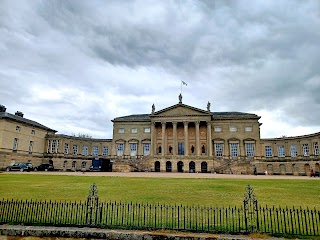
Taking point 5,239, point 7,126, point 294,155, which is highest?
point 7,126

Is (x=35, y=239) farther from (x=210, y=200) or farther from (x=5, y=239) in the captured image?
(x=210, y=200)

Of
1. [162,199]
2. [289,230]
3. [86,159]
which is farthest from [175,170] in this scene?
[289,230]

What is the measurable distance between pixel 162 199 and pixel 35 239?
7.11 meters

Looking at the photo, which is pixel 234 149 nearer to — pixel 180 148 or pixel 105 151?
pixel 180 148

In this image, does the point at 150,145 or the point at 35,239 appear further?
the point at 150,145

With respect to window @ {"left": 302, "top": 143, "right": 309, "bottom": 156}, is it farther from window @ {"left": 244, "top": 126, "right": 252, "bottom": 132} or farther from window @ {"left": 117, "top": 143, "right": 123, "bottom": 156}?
window @ {"left": 117, "top": 143, "right": 123, "bottom": 156}

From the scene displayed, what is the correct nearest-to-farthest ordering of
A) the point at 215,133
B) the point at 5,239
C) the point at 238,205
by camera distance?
the point at 5,239 < the point at 238,205 < the point at 215,133

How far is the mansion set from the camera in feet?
181

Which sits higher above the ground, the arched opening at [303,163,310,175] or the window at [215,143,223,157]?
the window at [215,143,223,157]

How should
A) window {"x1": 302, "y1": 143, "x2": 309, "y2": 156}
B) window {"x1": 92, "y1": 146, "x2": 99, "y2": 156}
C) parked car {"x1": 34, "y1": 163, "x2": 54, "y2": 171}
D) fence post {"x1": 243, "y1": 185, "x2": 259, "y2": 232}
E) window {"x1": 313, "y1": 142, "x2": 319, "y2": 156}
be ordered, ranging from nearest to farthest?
fence post {"x1": 243, "y1": 185, "x2": 259, "y2": 232}, window {"x1": 313, "y1": 142, "x2": 319, "y2": 156}, window {"x1": 302, "y1": 143, "x2": 309, "y2": 156}, parked car {"x1": 34, "y1": 163, "x2": 54, "y2": 171}, window {"x1": 92, "y1": 146, "x2": 99, "y2": 156}

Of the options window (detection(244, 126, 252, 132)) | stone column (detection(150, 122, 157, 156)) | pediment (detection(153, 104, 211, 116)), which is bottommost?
stone column (detection(150, 122, 157, 156))

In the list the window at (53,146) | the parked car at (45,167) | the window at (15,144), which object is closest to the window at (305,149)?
the parked car at (45,167)

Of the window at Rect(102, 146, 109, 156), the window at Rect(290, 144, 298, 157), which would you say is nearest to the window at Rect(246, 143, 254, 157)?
the window at Rect(290, 144, 298, 157)

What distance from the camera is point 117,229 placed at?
29.3 ft
